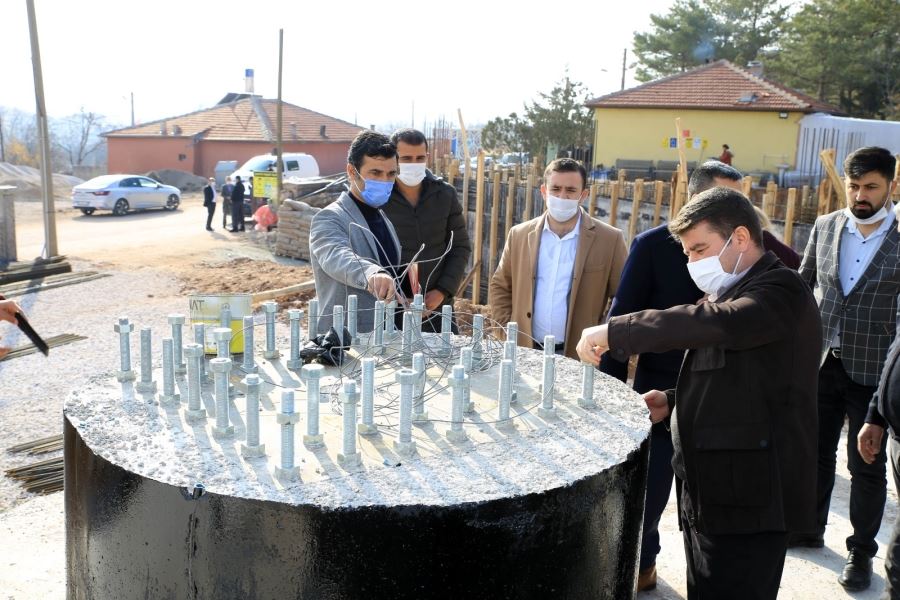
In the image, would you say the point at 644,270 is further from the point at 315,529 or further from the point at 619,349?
the point at 315,529

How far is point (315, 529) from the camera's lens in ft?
7.03

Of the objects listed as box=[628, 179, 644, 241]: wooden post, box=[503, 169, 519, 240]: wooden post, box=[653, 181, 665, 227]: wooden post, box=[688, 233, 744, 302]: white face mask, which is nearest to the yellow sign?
box=[503, 169, 519, 240]: wooden post

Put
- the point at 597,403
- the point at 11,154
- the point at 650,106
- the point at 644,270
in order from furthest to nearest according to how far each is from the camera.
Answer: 1. the point at 11,154
2. the point at 650,106
3. the point at 644,270
4. the point at 597,403

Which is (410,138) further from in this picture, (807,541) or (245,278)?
(245,278)

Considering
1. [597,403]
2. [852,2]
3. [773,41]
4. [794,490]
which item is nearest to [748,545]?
[794,490]

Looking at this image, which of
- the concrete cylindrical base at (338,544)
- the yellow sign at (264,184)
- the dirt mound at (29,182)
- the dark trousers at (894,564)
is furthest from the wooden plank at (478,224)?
the dirt mound at (29,182)

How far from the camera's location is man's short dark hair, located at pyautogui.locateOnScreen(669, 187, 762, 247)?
2635 millimetres

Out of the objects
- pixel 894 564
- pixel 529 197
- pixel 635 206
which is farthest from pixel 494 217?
pixel 894 564

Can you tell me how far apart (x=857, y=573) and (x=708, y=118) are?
27.8 m

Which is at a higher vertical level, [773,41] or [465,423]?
[773,41]

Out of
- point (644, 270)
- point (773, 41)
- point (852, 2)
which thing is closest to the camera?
point (644, 270)

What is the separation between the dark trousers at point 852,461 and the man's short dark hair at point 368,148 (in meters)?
2.57

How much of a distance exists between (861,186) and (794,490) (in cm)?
229

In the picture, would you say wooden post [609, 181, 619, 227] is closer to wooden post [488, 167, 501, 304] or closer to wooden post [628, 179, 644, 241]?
wooden post [628, 179, 644, 241]
